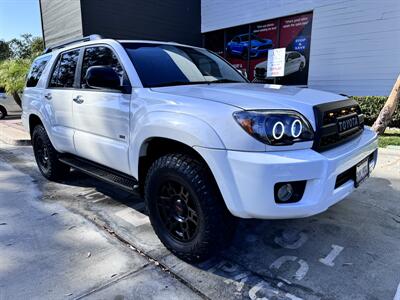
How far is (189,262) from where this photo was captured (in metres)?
2.65

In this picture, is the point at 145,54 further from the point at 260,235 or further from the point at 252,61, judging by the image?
the point at 252,61

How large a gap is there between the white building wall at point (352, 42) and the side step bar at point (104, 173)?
8023 millimetres

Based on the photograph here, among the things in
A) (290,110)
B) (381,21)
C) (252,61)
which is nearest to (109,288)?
(290,110)

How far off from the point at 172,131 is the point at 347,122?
1412mm

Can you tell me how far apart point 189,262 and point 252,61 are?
10.4 m

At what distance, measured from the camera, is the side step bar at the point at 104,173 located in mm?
3127

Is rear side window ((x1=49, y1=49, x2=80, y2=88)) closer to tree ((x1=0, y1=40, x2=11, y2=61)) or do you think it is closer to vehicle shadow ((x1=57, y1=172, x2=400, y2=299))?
vehicle shadow ((x1=57, y1=172, x2=400, y2=299))

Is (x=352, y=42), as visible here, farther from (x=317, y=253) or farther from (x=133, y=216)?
(x=133, y=216)

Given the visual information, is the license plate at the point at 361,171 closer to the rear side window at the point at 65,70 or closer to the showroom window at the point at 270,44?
the rear side window at the point at 65,70

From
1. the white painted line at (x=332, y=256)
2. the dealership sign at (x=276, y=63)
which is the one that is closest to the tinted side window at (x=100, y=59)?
the white painted line at (x=332, y=256)

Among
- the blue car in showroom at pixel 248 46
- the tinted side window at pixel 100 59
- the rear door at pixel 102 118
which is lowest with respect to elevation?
the rear door at pixel 102 118

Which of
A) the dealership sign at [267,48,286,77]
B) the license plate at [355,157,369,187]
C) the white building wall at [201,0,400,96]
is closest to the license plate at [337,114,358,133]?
the license plate at [355,157,369,187]

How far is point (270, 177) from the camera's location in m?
2.07

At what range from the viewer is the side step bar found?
3127 millimetres
